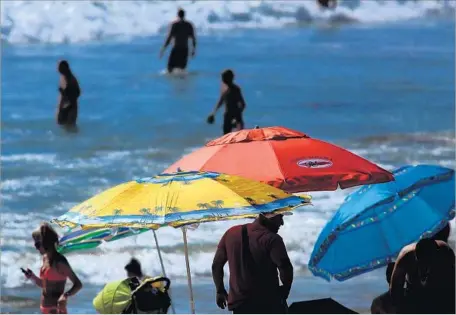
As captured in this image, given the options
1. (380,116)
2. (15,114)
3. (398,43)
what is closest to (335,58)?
(398,43)

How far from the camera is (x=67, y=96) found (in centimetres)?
1772

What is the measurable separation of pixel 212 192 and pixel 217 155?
3.59 feet

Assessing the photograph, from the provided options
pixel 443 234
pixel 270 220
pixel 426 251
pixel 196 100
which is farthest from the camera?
pixel 196 100

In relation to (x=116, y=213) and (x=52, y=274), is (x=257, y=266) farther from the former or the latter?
(x=52, y=274)

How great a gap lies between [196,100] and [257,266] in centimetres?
1356

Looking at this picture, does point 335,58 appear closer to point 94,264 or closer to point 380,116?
point 380,116

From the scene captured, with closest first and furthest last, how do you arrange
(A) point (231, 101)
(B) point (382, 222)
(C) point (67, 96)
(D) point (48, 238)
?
1. (B) point (382, 222)
2. (D) point (48, 238)
3. (A) point (231, 101)
4. (C) point (67, 96)

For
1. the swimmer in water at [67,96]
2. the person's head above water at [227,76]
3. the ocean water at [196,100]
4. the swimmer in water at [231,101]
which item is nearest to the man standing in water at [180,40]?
the ocean water at [196,100]

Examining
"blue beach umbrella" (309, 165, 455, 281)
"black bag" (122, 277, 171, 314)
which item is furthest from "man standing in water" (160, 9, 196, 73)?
"black bag" (122, 277, 171, 314)

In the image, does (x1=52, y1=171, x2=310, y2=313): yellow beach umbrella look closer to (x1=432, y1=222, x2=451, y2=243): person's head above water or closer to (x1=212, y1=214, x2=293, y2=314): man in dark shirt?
(x1=212, y1=214, x2=293, y2=314): man in dark shirt

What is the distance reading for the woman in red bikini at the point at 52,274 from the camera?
7.90 metres

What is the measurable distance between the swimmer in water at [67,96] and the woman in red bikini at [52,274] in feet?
29.8

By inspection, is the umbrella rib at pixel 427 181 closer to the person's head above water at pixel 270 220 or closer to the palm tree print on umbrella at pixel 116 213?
the person's head above water at pixel 270 220

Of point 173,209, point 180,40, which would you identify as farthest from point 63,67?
point 173,209
